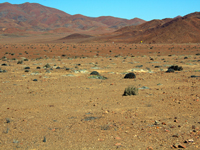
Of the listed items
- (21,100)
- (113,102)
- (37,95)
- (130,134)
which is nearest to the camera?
(130,134)

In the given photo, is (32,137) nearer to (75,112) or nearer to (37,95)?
(75,112)

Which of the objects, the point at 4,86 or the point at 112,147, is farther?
the point at 4,86

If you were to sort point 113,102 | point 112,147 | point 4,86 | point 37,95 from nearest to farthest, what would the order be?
point 112,147 → point 113,102 → point 37,95 → point 4,86

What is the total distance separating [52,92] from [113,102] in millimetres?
3661

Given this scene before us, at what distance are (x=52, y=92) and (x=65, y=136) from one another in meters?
5.92

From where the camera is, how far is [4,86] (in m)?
13.5

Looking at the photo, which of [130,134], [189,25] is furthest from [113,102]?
[189,25]

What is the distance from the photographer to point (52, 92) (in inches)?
462

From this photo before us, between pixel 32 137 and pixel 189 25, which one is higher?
pixel 189 25

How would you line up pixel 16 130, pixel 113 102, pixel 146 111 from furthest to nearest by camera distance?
1. pixel 113 102
2. pixel 146 111
3. pixel 16 130

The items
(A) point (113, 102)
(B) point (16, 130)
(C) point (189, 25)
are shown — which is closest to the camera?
(B) point (16, 130)

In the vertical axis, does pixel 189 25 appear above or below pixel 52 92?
above

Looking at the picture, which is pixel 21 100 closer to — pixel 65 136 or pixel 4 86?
pixel 4 86

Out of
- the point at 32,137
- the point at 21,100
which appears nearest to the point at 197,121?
the point at 32,137
